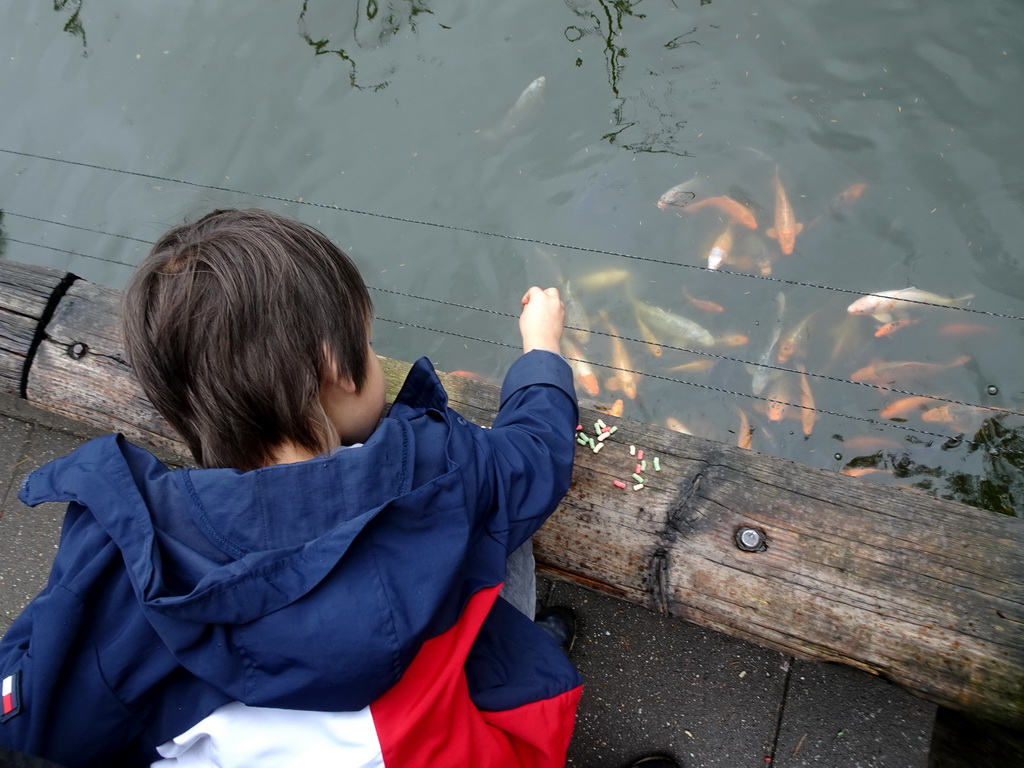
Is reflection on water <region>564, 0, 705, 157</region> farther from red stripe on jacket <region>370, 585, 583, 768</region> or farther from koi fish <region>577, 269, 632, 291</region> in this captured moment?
red stripe on jacket <region>370, 585, 583, 768</region>

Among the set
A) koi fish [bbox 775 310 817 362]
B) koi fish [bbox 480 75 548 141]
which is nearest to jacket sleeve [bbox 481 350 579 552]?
koi fish [bbox 775 310 817 362]

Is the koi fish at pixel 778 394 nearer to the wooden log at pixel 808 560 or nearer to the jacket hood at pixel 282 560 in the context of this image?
the wooden log at pixel 808 560

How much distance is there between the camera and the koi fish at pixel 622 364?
181 inches

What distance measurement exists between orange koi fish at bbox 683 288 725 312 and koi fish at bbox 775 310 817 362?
0.42 meters

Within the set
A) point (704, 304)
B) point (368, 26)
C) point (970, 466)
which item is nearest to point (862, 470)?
point (970, 466)

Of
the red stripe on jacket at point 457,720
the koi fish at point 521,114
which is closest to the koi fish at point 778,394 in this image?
the koi fish at point 521,114

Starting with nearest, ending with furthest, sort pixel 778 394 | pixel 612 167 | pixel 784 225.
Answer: pixel 778 394 → pixel 784 225 → pixel 612 167

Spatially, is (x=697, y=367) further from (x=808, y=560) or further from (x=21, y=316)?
(x=21, y=316)

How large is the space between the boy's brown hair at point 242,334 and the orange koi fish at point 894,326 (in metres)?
3.80

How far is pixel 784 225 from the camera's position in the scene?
472 cm

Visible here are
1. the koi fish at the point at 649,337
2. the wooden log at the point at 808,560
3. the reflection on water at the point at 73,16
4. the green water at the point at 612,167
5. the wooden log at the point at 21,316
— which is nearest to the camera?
the wooden log at the point at 808,560

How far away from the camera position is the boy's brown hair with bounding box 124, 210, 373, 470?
143cm

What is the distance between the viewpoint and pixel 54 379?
259 centimetres

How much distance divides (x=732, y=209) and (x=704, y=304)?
71 cm
